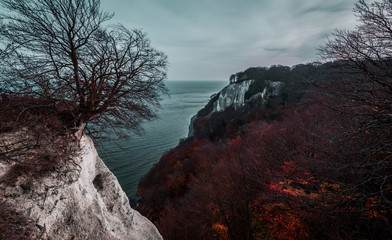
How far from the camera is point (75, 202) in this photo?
406 cm

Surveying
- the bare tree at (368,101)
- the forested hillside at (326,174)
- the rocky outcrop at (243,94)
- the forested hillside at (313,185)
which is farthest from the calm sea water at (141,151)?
the bare tree at (368,101)

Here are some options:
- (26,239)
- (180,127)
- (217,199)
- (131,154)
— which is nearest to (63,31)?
(26,239)

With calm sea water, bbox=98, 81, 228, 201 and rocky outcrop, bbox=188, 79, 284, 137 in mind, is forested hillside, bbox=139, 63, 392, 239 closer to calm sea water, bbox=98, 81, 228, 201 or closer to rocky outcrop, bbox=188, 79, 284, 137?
calm sea water, bbox=98, 81, 228, 201

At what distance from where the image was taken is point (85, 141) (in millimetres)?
5016

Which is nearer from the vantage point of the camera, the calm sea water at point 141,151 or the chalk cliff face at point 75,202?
the chalk cliff face at point 75,202

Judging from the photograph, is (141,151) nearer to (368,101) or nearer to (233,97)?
(368,101)

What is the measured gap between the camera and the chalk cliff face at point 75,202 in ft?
10.8

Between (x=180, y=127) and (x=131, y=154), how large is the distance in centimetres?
2570

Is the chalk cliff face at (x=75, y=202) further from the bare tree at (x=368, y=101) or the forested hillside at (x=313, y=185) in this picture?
the bare tree at (x=368, y=101)

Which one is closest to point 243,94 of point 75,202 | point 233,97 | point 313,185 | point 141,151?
point 233,97

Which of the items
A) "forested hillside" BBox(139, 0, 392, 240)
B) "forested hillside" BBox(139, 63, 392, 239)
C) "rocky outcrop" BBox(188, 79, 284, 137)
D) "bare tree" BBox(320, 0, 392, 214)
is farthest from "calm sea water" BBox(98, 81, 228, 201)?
"bare tree" BBox(320, 0, 392, 214)

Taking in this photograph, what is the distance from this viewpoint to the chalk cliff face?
3.30m

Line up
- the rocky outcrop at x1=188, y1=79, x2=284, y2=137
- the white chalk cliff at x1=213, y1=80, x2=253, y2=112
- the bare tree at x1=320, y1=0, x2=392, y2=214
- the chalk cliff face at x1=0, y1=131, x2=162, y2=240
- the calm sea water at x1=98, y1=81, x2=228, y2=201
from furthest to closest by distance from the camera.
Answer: the white chalk cliff at x1=213, y1=80, x2=253, y2=112, the rocky outcrop at x1=188, y1=79, x2=284, y2=137, the calm sea water at x1=98, y1=81, x2=228, y2=201, the bare tree at x1=320, y1=0, x2=392, y2=214, the chalk cliff face at x1=0, y1=131, x2=162, y2=240

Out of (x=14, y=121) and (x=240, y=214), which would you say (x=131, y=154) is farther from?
(x=14, y=121)
